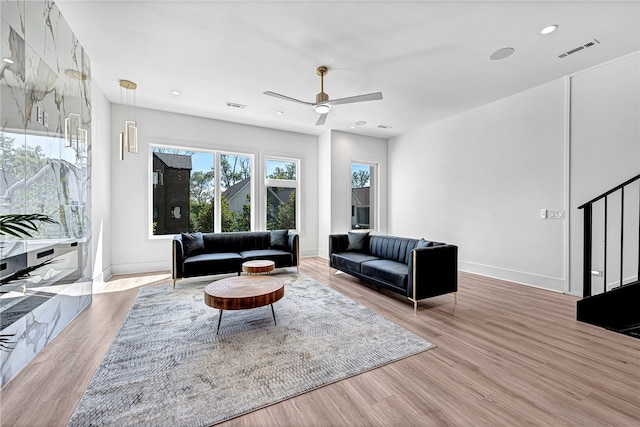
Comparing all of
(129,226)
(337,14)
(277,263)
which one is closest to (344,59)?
(337,14)

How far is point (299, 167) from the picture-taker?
21.7 feet

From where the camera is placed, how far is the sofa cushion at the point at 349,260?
14.0 ft

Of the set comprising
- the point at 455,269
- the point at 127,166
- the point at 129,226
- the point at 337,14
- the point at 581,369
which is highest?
the point at 337,14

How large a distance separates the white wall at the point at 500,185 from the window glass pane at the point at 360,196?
1195 mm

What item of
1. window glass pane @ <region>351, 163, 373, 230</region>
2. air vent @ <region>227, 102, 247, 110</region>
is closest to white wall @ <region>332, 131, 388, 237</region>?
window glass pane @ <region>351, 163, 373, 230</region>

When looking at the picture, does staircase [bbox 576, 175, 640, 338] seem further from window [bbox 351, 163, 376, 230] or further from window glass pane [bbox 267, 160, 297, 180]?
window glass pane [bbox 267, 160, 297, 180]

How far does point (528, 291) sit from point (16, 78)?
20.6ft

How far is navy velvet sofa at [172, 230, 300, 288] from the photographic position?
416 centimetres

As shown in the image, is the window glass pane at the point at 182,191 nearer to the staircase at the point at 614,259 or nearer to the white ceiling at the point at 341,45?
the white ceiling at the point at 341,45

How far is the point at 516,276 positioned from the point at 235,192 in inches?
222

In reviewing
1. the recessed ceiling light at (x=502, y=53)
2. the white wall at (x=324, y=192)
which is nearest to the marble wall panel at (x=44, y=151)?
the white wall at (x=324, y=192)

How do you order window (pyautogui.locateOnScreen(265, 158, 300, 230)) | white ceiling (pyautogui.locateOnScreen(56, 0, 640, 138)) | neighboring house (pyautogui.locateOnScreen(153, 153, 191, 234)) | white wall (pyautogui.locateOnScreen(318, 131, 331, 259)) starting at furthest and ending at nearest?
white wall (pyautogui.locateOnScreen(318, 131, 331, 259)), window (pyautogui.locateOnScreen(265, 158, 300, 230)), neighboring house (pyautogui.locateOnScreen(153, 153, 191, 234)), white ceiling (pyautogui.locateOnScreen(56, 0, 640, 138))

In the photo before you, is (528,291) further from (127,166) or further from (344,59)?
(127,166)

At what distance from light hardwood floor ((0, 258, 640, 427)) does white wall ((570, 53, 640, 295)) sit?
112 centimetres
